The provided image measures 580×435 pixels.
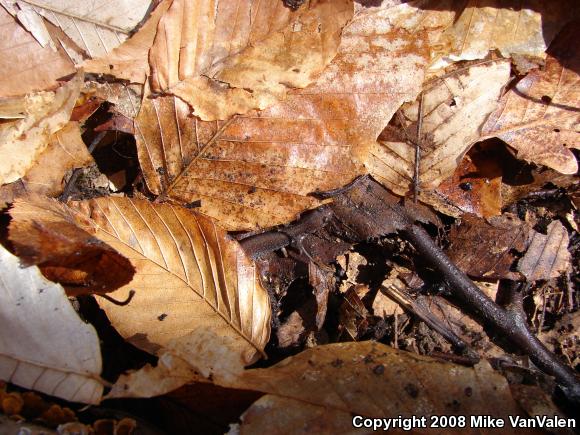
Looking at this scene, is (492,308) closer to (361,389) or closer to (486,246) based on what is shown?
(486,246)

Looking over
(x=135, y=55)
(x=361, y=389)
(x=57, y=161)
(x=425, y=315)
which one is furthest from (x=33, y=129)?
(x=425, y=315)

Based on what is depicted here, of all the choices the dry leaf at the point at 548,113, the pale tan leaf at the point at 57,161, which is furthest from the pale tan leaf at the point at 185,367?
the dry leaf at the point at 548,113

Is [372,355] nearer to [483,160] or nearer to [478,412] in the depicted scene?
[478,412]

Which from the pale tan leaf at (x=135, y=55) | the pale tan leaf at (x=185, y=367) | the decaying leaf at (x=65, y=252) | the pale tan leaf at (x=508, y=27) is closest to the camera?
the pale tan leaf at (x=185, y=367)

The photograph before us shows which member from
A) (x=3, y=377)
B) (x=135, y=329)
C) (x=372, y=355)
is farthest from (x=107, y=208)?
(x=372, y=355)

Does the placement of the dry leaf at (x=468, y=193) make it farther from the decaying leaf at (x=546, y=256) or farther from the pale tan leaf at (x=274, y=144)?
the pale tan leaf at (x=274, y=144)

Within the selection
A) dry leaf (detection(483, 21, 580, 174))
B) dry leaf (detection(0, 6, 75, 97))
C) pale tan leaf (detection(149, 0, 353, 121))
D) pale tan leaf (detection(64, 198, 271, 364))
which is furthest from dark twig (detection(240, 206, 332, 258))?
dry leaf (detection(0, 6, 75, 97))
